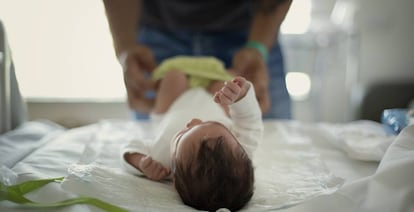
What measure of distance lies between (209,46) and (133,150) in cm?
63

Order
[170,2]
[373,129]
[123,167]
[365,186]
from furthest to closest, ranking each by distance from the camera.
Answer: [170,2] < [373,129] < [123,167] < [365,186]

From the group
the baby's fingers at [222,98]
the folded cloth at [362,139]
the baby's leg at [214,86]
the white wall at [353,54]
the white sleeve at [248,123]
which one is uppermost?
the baby's fingers at [222,98]

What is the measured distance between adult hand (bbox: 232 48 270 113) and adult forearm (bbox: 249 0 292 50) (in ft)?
0.22

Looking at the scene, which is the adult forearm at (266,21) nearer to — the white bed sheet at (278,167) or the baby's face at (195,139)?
the white bed sheet at (278,167)

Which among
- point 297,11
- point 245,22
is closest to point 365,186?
point 245,22

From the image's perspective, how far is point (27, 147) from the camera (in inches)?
33.4

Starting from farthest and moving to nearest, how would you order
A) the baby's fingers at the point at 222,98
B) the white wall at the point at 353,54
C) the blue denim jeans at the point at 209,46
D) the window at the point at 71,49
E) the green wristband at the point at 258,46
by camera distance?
the white wall at the point at 353,54 → the window at the point at 71,49 → the blue denim jeans at the point at 209,46 → the green wristband at the point at 258,46 → the baby's fingers at the point at 222,98

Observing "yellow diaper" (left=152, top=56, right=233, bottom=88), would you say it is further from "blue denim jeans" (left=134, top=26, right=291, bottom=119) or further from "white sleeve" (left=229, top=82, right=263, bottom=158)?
"white sleeve" (left=229, top=82, right=263, bottom=158)

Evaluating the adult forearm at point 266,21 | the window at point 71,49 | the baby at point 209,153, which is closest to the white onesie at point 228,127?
the baby at point 209,153

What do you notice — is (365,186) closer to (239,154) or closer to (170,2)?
(239,154)

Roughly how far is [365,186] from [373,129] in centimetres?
52

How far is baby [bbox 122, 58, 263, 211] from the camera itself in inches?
24.7

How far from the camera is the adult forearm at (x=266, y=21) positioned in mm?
1235

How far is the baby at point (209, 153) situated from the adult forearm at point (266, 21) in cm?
34
